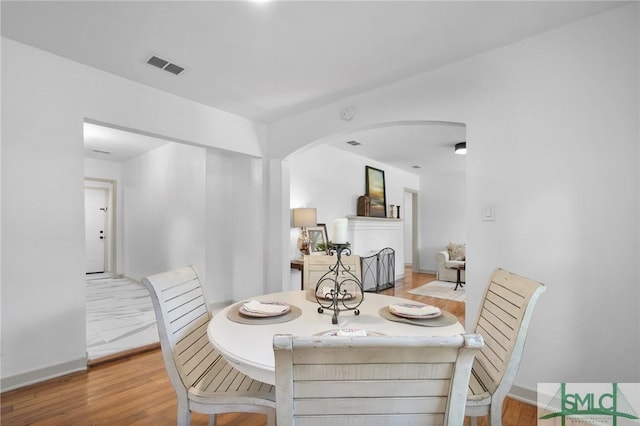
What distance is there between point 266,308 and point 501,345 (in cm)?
104

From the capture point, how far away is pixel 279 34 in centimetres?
206

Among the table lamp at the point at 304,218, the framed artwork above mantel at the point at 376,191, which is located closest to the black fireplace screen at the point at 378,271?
the framed artwork above mantel at the point at 376,191

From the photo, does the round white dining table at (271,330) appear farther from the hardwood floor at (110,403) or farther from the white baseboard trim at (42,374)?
the white baseboard trim at (42,374)

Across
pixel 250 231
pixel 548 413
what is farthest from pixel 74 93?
pixel 548 413

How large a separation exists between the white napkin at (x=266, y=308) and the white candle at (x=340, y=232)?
47 centimetres

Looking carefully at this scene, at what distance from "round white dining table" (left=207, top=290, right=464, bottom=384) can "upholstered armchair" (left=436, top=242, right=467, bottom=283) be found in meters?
4.89

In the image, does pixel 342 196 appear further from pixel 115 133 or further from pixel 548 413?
pixel 548 413

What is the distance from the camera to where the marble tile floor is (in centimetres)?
286

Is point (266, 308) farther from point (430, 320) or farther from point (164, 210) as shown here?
point (164, 210)

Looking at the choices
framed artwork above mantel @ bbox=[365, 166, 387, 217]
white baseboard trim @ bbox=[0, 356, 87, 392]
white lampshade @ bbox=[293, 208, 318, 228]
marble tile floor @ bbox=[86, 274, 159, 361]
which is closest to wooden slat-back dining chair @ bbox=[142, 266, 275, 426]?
white baseboard trim @ bbox=[0, 356, 87, 392]

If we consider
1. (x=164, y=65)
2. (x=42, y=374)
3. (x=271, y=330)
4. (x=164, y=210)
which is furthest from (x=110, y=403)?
(x=164, y=210)

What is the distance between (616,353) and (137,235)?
21.5ft

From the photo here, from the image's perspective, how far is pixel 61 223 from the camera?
2357mm

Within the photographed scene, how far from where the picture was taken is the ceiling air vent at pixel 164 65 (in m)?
2.37
